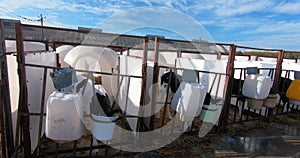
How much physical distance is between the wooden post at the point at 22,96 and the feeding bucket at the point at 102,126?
2.23 feet

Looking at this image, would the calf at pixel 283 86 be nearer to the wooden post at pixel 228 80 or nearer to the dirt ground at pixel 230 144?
the dirt ground at pixel 230 144

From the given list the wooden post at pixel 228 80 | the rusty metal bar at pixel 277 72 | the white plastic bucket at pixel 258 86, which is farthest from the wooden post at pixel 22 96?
the rusty metal bar at pixel 277 72

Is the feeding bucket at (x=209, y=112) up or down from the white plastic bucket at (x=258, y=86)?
down

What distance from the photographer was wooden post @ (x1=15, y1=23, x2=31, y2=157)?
1.89 metres

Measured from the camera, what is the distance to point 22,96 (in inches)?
78.3

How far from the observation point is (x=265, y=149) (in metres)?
2.94

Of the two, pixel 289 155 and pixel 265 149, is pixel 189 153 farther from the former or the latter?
pixel 289 155

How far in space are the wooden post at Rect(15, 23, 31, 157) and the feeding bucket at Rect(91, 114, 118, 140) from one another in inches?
26.7

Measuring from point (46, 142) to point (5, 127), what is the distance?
2.19ft

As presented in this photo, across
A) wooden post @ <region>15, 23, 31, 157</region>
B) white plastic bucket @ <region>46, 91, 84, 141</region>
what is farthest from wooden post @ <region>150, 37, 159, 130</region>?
wooden post @ <region>15, 23, 31, 157</region>

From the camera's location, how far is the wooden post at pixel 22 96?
1894 mm

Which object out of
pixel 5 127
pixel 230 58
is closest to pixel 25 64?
pixel 5 127

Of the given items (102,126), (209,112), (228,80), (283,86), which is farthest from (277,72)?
(102,126)

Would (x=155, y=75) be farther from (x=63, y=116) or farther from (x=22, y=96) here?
(x=22, y=96)
